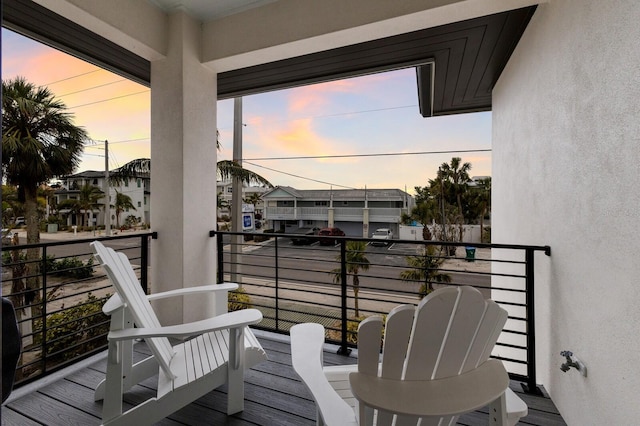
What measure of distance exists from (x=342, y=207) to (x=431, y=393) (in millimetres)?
10042

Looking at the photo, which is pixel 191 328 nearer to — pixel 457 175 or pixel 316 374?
pixel 316 374

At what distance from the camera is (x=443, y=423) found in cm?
108

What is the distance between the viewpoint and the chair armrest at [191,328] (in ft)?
4.94

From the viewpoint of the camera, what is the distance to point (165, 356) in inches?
69.5

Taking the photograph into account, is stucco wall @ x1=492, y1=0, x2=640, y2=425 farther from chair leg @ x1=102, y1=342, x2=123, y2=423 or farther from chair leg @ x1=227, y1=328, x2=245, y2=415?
chair leg @ x1=102, y1=342, x2=123, y2=423

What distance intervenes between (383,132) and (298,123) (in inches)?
124

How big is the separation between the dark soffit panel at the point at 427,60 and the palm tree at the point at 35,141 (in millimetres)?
3137

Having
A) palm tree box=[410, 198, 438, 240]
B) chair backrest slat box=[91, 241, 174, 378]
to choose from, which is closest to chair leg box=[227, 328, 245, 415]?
chair backrest slat box=[91, 241, 174, 378]

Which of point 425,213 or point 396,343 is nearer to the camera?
point 396,343

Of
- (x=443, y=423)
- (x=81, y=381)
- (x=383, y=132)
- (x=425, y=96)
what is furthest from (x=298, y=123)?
(x=443, y=423)

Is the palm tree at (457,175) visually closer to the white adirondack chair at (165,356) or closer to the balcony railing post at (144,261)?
the balcony railing post at (144,261)

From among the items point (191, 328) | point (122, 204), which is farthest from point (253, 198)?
point (191, 328)

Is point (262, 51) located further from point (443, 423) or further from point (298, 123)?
point (298, 123)

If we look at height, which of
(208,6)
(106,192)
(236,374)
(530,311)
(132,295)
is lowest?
(236,374)
